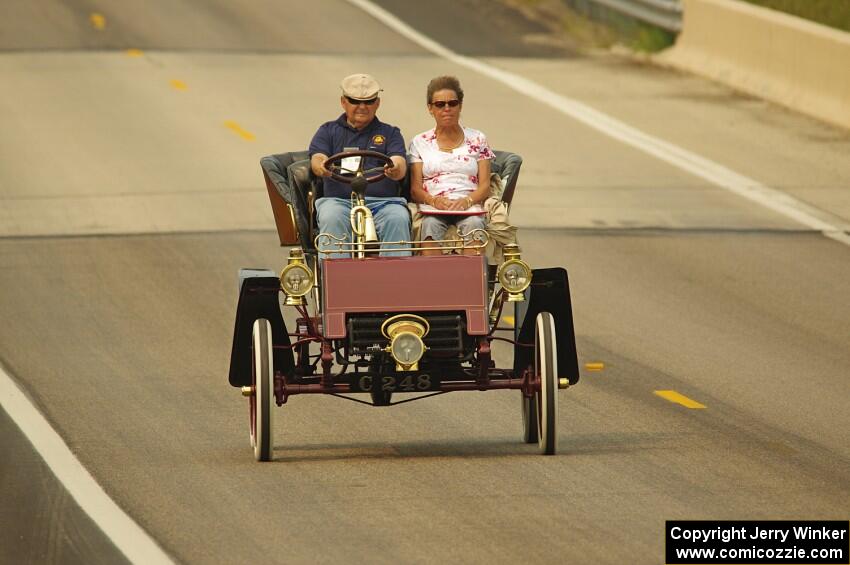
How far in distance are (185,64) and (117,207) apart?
29.7ft

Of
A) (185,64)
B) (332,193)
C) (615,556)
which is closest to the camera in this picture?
(615,556)

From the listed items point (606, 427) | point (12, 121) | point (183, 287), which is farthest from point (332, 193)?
point (12, 121)

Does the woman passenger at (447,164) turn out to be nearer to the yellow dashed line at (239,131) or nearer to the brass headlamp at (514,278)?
the brass headlamp at (514,278)

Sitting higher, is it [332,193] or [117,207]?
[332,193]

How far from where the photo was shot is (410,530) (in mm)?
9289

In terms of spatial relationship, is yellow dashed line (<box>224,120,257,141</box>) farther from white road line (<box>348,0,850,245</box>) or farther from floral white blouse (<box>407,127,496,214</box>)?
floral white blouse (<box>407,127,496,214</box>)

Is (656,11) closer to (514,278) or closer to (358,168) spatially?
(358,168)

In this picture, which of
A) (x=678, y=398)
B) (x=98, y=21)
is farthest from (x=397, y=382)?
(x=98, y=21)

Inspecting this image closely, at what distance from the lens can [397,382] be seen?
10820 millimetres

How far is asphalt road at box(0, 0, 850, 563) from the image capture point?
384 inches

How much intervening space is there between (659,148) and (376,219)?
1351 centimetres

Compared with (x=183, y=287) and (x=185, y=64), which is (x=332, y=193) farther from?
(x=185, y=64)

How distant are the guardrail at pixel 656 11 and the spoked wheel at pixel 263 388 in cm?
2023

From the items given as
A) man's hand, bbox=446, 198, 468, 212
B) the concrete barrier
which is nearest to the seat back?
man's hand, bbox=446, 198, 468, 212
